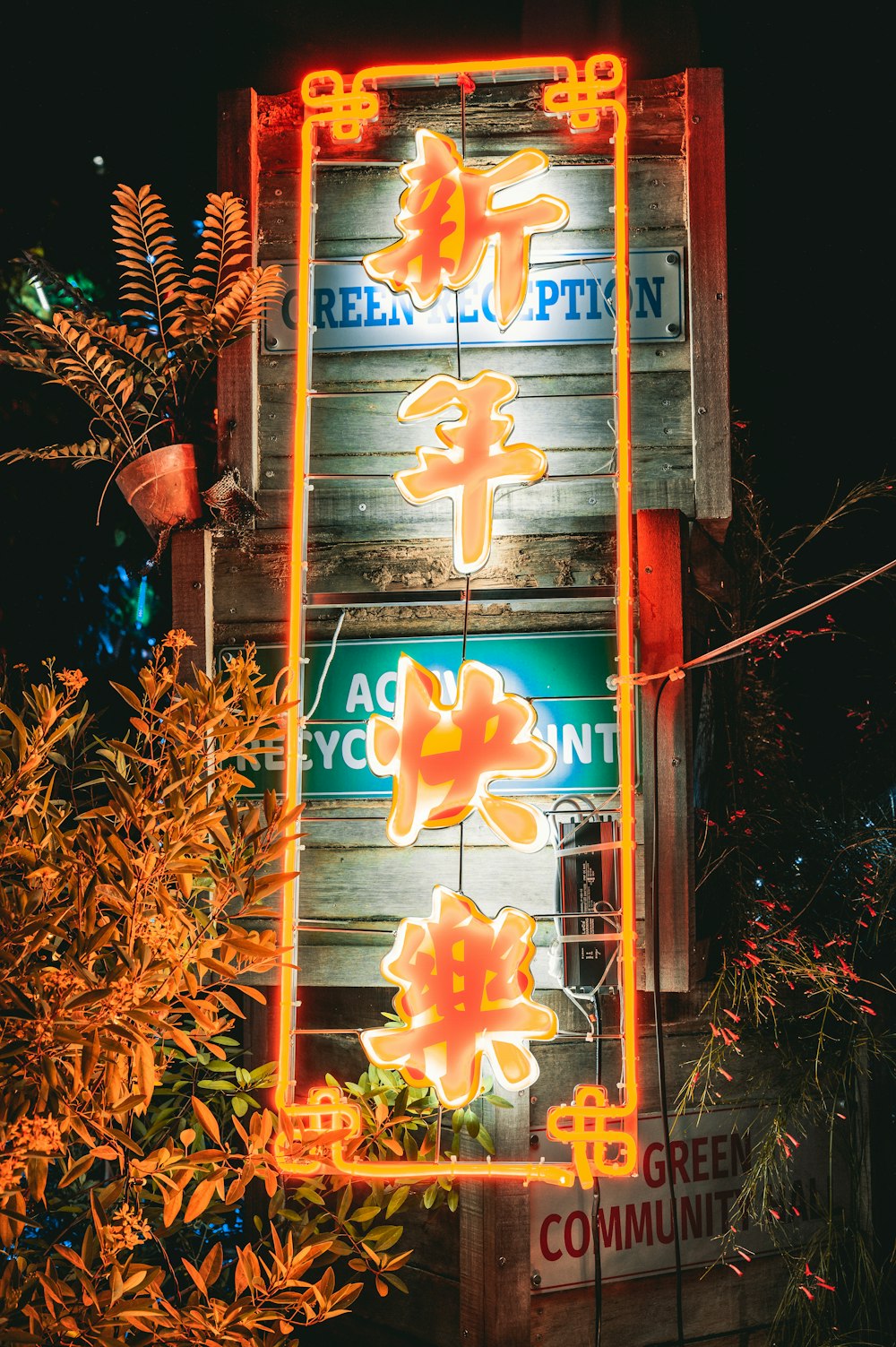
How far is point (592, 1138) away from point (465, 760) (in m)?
1.35

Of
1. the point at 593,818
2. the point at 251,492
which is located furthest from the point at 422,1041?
the point at 251,492

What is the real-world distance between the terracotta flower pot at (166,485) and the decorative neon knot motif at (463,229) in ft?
3.83

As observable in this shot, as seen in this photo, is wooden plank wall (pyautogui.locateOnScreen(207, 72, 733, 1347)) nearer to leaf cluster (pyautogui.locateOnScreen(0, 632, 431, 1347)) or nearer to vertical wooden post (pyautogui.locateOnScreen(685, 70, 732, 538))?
vertical wooden post (pyautogui.locateOnScreen(685, 70, 732, 538))

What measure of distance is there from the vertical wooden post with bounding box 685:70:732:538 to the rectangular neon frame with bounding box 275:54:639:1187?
392 millimetres

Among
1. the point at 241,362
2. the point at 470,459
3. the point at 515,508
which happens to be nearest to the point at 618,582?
the point at 470,459

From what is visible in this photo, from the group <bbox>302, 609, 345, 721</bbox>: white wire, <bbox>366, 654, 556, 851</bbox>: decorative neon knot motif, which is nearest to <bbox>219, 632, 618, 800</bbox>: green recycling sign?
<bbox>302, 609, 345, 721</bbox>: white wire

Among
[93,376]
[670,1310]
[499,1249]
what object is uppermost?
[93,376]

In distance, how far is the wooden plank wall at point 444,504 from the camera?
4180mm

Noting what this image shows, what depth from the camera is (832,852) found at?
516 cm

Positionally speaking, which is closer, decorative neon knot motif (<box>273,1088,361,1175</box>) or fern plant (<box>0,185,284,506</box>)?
decorative neon knot motif (<box>273,1088,361,1175</box>)

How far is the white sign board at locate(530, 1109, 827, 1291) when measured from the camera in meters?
4.13

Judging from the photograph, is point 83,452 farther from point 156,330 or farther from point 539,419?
point 539,419

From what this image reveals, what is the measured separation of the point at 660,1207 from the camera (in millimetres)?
A: 4375

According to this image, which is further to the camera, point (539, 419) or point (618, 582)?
point (539, 419)
